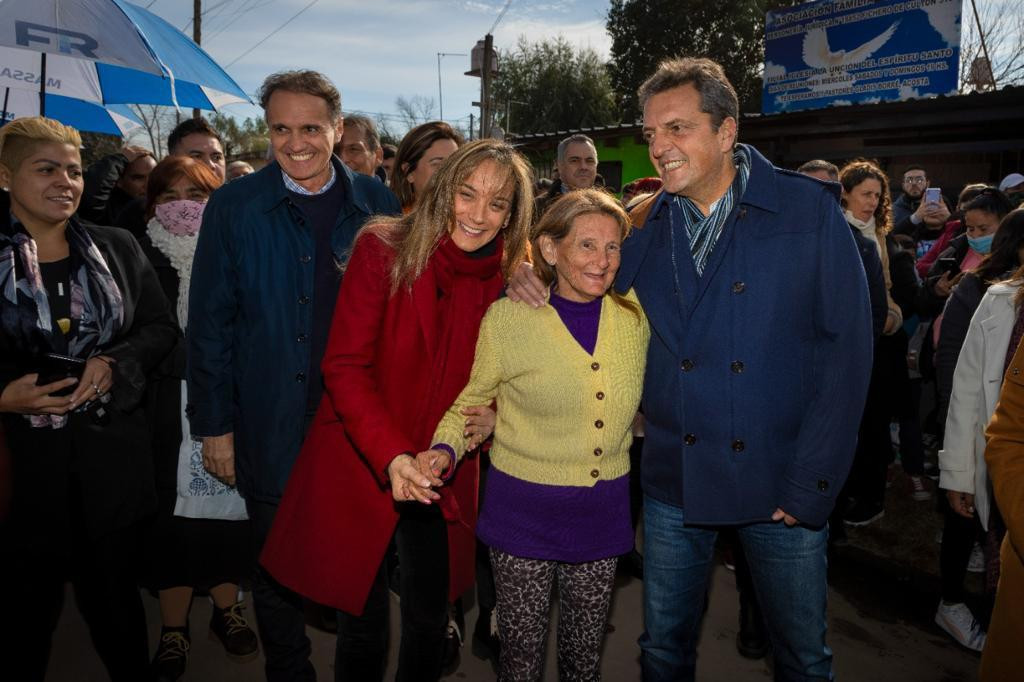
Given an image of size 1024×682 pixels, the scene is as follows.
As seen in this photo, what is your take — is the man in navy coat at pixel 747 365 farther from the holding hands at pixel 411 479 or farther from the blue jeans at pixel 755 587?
the holding hands at pixel 411 479

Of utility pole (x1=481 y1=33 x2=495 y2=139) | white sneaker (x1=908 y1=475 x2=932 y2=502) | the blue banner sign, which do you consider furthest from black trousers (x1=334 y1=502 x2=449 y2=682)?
utility pole (x1=481 y1=33 x2=495 y2=139)

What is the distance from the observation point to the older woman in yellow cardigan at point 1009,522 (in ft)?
5.97

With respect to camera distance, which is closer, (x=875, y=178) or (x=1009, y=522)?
(x=1009, y=522)

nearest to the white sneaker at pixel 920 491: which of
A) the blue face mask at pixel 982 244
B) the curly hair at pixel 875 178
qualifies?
the blue face mask at pixel 982 244

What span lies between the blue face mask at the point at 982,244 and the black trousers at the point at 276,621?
17.1ft

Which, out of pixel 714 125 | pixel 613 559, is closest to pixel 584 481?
pixel 613 559

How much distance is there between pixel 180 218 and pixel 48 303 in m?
0.81

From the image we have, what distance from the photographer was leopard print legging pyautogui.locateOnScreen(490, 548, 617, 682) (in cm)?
246

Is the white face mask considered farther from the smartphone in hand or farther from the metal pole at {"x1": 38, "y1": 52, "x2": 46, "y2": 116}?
the metal pole at {"x1": 38, "y1": 52, "x2": 46, "y2": 116}

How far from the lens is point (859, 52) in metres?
15.7

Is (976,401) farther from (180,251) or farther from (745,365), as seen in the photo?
(180,251)

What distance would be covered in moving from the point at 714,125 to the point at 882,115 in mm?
11082

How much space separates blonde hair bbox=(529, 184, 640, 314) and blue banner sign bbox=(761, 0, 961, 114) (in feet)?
42.6

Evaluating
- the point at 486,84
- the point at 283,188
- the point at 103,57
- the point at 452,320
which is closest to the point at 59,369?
the point at 283,188
